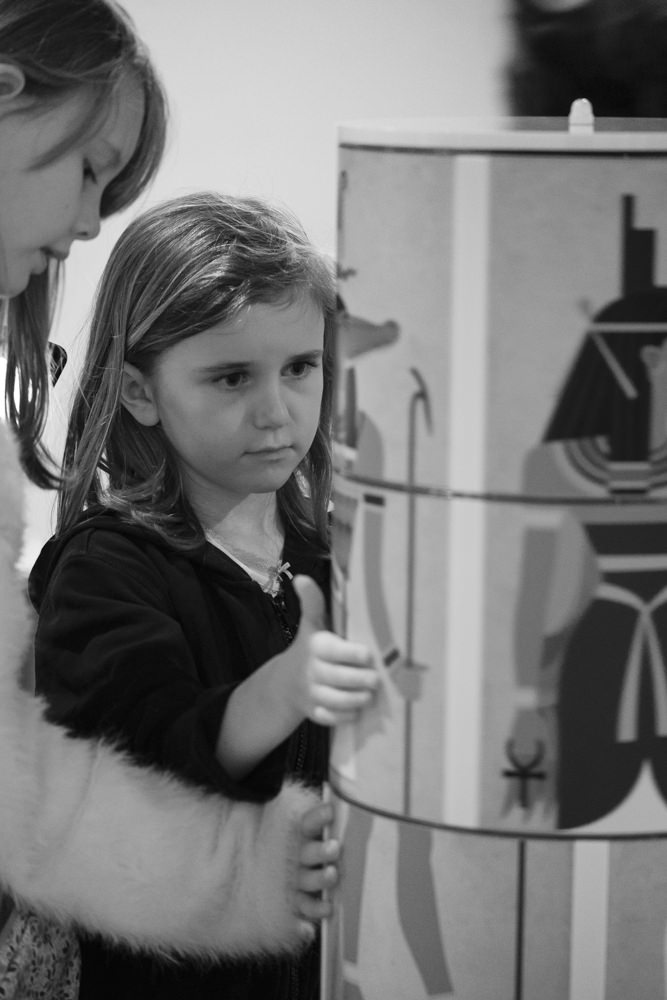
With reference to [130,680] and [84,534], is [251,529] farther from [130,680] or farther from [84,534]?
[130,680]

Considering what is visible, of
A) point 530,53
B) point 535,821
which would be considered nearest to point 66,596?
point 535,821

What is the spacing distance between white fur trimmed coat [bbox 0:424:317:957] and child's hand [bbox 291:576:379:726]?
0.17 metres

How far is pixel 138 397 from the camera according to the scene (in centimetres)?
126

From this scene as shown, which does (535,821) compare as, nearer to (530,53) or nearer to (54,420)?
(54,420)

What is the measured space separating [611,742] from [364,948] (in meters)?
0.19

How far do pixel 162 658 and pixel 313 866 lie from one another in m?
0.18

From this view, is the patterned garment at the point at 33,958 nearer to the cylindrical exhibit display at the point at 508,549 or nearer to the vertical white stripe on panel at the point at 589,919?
the cylindrical exhibit display at the point at 508,549

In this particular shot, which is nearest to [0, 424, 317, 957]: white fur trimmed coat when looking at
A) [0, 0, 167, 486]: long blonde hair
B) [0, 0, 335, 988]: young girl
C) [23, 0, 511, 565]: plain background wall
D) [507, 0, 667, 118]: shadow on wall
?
[0, 0, 335, 988]: young girl

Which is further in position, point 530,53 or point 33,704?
point 530,53

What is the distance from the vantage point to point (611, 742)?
78cm

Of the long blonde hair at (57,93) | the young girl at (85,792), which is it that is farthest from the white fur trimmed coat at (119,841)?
the long blonde hair at (57,93)

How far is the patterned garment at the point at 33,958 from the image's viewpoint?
3.33 feet

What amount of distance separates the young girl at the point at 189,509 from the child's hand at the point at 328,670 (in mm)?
151

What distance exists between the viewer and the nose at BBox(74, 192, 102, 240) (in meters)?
1.03
